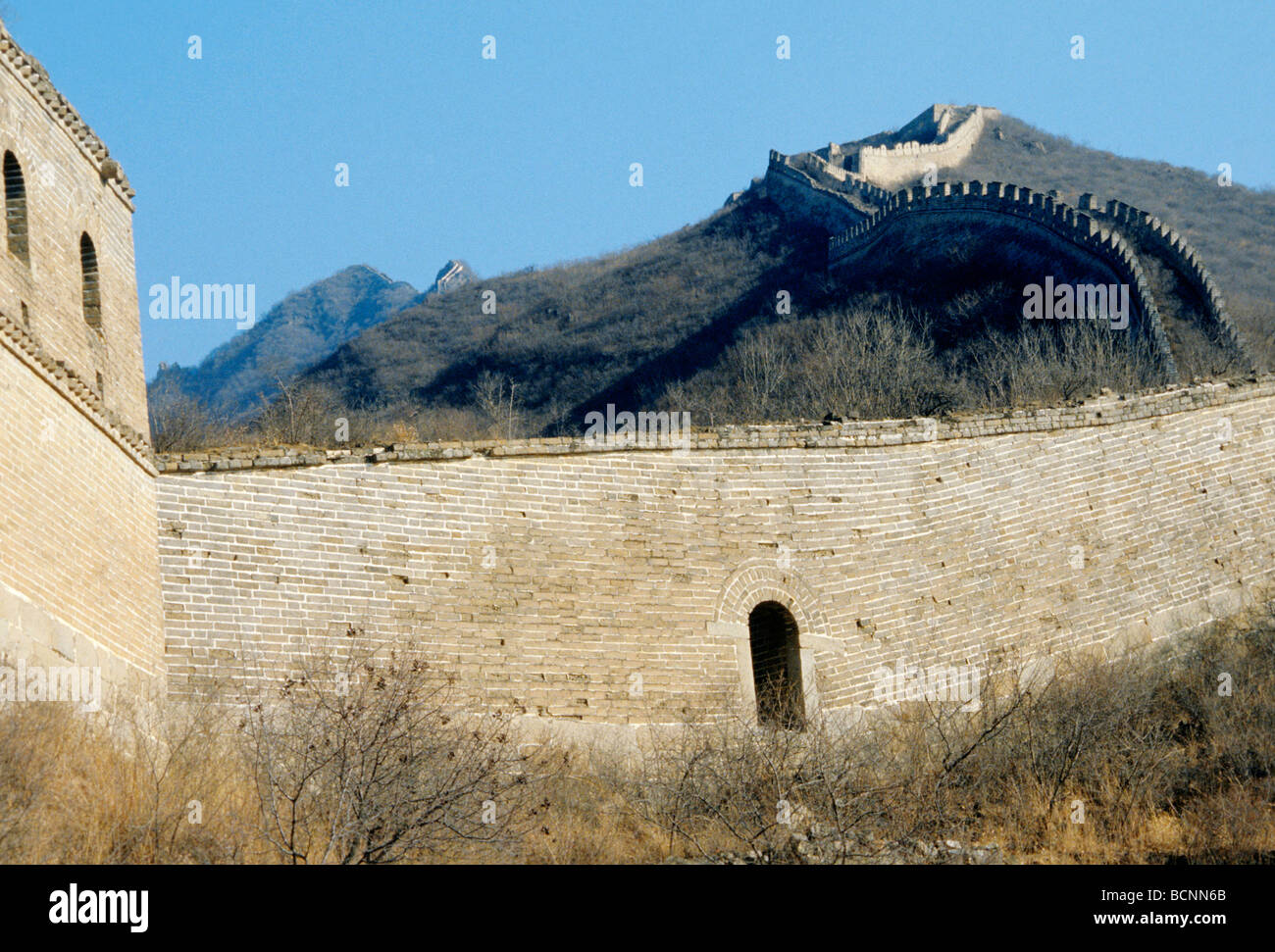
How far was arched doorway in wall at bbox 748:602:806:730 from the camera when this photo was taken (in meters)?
17.3

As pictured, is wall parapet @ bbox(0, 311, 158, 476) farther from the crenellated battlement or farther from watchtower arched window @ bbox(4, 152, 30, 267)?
the crenellated battlement

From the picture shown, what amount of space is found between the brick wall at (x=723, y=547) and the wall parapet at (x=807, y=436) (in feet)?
0.10

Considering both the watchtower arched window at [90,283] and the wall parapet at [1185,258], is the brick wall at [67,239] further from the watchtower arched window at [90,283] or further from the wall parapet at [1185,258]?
the wall parapet at [1185,258]

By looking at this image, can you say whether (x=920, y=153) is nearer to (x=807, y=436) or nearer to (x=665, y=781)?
(x=807, y=436)

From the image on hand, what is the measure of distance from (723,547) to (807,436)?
1904 mm

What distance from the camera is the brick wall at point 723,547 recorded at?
15352 mm

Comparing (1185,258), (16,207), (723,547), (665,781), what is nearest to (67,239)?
(16,207)

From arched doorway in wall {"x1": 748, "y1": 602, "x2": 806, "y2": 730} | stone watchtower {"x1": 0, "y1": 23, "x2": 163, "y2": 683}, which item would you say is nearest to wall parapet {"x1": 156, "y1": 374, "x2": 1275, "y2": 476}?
stone watchtower {"x1": 0, "y1": 23, "x2": 163, "y2": 683}

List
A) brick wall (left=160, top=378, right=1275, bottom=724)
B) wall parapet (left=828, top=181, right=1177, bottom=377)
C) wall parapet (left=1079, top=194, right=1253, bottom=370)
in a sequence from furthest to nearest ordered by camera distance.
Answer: wall parapet (left=828, top=181, right=1177, bottom=377) < wall parapet (left=1079, top=194, right=1253, bottom=370) < brick wall (left=160, top=378, right=1275, bottom=724)

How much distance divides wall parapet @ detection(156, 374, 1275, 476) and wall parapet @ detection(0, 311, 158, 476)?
1.29ft

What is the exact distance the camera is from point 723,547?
17.5 m

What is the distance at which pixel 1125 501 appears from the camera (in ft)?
63.7

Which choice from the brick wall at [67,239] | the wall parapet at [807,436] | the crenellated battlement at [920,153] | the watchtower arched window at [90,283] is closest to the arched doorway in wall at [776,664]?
the wall parapet at [807,436]

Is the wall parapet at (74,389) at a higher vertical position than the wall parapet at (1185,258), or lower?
lower
